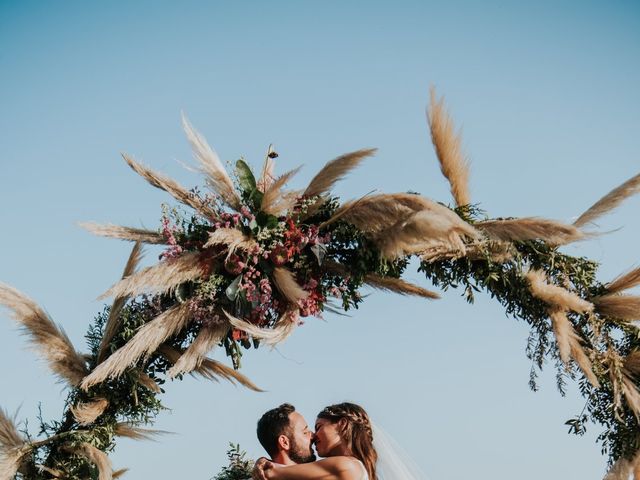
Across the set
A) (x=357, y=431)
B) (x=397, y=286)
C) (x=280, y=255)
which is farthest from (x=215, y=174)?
(x=357, y=431)

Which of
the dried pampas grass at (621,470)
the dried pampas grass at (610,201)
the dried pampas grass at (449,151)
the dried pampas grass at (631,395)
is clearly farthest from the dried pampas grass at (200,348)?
the dried pampas grass at (621,470)

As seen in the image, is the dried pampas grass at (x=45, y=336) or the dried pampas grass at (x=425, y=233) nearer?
the dried pampas grass at (x=425, y=233)

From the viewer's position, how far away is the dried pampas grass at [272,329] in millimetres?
5211

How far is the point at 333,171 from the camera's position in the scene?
542 cm

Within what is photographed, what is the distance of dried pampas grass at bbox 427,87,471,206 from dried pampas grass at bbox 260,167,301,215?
42.0 inches

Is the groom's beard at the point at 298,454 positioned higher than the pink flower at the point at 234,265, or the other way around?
the pink flower at the point at 234,265

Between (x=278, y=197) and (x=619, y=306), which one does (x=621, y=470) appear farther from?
(x=278, y=197)

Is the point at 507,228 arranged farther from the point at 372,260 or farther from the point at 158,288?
the point at 158,288

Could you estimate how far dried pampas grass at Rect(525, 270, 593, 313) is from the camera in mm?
5215

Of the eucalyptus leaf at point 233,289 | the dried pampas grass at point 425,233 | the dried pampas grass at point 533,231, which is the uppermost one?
the dried pampas grass at point 533,231

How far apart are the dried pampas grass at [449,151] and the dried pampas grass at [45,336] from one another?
304 centimetres

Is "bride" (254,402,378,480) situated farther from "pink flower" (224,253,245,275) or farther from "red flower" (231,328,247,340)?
"pink flower" (224,253,245,275)

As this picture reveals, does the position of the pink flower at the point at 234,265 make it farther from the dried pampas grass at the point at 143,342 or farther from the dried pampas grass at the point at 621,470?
the dried pampas grass at the point at 621,470

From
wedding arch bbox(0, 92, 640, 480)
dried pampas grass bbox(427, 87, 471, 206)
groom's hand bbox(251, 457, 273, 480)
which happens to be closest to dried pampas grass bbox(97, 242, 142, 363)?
wedding arch bbox(0, 92, 640, 480)
